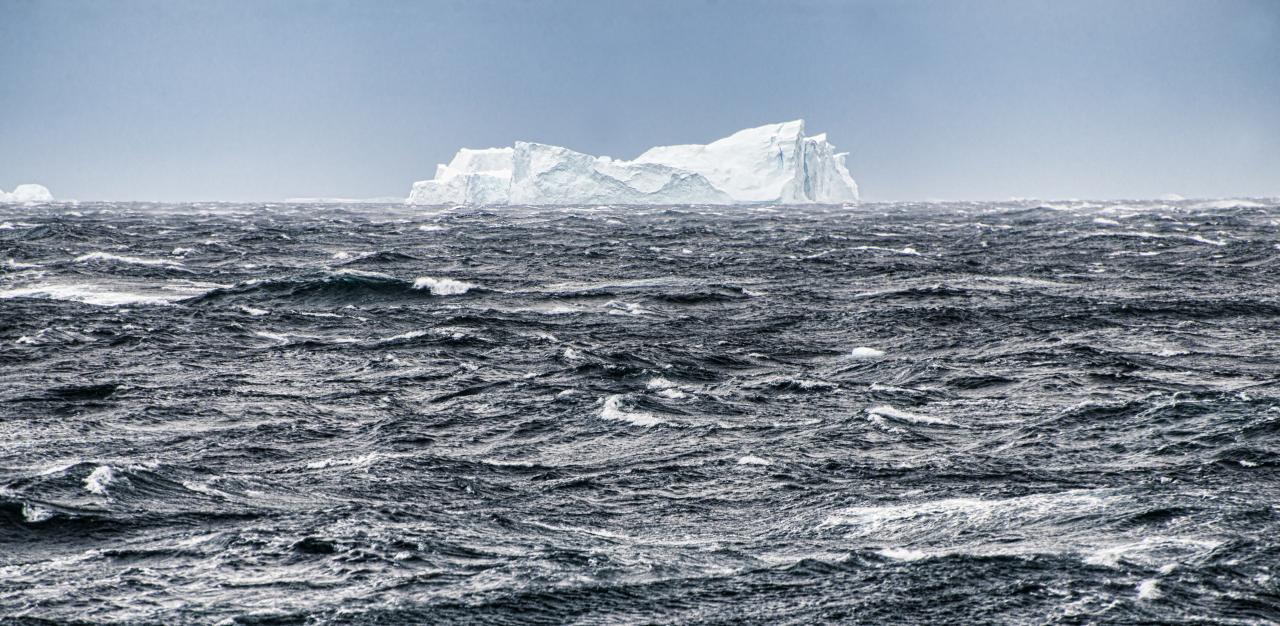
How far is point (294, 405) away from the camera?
21281 mm

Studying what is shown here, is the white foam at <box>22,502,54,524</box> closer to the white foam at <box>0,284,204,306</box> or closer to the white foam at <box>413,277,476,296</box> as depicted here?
the white foam at <box>0,284,204,306</box>

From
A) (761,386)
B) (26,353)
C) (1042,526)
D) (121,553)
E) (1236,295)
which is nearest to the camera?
(121,553)

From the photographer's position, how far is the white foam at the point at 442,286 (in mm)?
40459

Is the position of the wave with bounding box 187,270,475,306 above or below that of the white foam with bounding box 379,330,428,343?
above

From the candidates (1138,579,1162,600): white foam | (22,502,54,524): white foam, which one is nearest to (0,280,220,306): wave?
(22,502,54,524): white foam

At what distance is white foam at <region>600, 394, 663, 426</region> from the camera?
20141 mm

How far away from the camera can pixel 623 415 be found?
20.6 m

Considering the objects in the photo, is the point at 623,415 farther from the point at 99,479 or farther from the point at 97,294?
the point at 97,294

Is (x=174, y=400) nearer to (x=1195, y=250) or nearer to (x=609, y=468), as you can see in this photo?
(x=609, y=468)

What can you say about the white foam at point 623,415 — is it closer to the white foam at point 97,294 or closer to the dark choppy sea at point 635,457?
the dark choppy sea at point 635,457

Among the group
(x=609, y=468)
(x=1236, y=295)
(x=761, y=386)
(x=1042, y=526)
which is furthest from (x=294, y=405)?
(x=1236, y=295)

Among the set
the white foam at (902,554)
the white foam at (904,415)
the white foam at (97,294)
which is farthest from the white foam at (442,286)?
the white foam at (902,554)

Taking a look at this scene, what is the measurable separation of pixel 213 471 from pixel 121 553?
12.4 feet

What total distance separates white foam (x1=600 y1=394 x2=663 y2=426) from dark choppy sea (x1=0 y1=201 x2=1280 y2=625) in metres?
0.14
